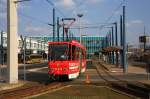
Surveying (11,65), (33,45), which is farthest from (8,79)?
(33,45)

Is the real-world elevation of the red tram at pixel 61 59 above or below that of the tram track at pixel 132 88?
above

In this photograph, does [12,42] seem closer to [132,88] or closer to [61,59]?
[61,59]

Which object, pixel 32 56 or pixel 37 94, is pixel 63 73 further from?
pixel 32 56

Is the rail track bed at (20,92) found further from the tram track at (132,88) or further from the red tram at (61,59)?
the red tram at (61,59)

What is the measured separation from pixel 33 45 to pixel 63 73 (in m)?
110

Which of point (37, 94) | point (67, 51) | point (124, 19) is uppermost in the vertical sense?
point (124, 19)

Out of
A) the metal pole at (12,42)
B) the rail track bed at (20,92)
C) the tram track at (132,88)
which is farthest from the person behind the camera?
the metal pole at (12,42)

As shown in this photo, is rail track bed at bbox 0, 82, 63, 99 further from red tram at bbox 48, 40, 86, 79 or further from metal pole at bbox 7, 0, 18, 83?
red tram at bbox 48, 40, 86, 79

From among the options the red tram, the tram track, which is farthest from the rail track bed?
the red tram

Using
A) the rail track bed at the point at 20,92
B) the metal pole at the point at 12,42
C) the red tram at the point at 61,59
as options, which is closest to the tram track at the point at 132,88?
the red tram at the point at 61,59

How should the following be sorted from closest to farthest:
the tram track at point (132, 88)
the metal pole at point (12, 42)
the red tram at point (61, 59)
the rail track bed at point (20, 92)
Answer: the rail track bed at point (20, 92)
the tram track at point (132, 88)
the metal pole at point (12, 42)
the red tram at point (61, 59)

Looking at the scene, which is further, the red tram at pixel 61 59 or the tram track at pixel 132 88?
the red tram at pixel 61 59

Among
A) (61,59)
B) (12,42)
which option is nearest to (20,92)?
(12,42)

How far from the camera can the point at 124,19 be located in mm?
49125
